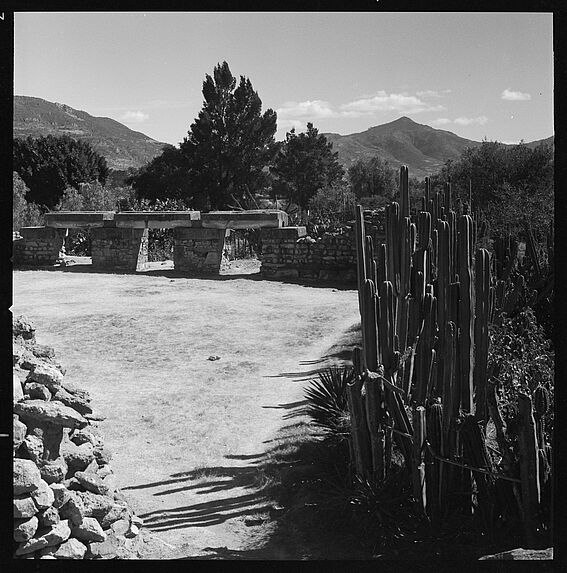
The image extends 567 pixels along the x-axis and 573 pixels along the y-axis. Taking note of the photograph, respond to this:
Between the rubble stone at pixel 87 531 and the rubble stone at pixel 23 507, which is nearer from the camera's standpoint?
the rubble stone at pixel 23 507

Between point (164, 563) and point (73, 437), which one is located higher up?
point (73, 437)

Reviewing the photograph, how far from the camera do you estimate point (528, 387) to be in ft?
19.3

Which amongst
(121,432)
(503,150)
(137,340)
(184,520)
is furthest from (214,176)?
(184,520)

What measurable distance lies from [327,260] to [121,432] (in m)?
10.8

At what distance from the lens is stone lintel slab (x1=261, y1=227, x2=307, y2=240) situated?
17594 millimetres

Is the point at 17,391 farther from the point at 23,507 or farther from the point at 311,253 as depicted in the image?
the point at 311,253

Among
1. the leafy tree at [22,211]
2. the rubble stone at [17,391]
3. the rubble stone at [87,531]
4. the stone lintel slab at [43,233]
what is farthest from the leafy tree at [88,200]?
the rubble stone at [87,531]

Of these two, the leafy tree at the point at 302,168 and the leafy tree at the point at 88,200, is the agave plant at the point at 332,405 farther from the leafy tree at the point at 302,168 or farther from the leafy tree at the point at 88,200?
the leafy tree at the point at 302,168

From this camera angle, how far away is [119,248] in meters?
18.6

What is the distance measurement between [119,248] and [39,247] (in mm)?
2398

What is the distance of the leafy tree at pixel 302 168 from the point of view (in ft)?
114

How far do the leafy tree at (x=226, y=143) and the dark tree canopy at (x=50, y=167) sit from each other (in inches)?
206

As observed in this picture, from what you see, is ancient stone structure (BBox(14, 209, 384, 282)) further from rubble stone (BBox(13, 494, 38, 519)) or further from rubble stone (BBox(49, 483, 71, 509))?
rubble stone (BBox(13, 494, 38, 519))

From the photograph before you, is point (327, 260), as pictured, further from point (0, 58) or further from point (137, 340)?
point (0, 58)
